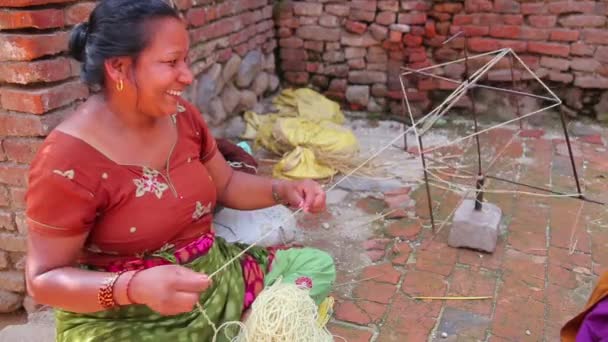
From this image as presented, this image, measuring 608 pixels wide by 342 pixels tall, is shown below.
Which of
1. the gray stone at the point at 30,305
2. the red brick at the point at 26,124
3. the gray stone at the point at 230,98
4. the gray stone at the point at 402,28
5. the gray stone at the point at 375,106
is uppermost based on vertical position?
the red brick at the point at 26,124

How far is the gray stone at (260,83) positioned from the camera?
4559mm

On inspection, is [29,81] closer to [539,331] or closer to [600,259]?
[539,331]

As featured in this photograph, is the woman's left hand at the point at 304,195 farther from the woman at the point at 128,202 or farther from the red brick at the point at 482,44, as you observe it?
the red brick at the point at 482,44

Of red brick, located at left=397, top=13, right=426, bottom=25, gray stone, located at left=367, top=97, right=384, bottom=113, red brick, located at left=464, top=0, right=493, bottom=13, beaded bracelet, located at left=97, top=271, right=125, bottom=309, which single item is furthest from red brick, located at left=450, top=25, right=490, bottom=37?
beaded bracelet, located at left=97, top=271, right=125, bottom=309

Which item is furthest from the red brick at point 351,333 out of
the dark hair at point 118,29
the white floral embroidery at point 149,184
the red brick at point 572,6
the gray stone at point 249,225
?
the red brick at point 572,6

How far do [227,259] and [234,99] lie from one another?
247 centimetres

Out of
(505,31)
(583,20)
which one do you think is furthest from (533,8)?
(583,20)

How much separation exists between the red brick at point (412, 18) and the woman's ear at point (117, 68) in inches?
135

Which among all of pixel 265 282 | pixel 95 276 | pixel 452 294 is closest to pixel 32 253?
pixel 95 276

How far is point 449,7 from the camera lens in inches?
174

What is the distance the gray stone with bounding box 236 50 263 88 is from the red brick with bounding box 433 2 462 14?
58.2 inches

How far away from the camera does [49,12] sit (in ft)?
6.46

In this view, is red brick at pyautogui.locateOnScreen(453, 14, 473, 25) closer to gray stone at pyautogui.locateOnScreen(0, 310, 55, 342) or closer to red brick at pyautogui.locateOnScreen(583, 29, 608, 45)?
red brick at pyautogui.locateOnScreen(583, 29, 608, 45)

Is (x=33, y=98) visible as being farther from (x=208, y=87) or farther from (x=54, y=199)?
(x=208, y=87)
